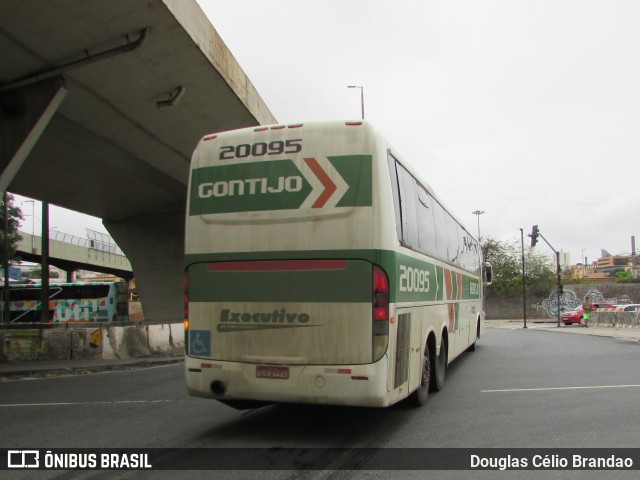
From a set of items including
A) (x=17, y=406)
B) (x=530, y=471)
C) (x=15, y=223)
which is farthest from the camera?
(x=15, y=223)

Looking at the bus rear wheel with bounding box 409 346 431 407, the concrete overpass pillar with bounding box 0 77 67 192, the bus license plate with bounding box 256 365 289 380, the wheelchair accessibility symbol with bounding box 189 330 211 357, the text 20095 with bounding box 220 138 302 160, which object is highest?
the concrete overpass pillar with bounding box 0 77 67 192

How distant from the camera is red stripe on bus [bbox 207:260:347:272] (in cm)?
583

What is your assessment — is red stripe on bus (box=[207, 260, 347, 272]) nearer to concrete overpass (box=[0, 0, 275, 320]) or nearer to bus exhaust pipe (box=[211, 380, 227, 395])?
bus exhaust pipe (box=[211, 380, 227, 395])

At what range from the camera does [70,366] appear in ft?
45.1

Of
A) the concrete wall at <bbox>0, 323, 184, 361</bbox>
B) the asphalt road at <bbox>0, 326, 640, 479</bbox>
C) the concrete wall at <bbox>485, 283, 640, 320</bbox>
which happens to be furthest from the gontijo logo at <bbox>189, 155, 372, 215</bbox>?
the concrete wall at <bbox>485, 283, 640, 320</bbox>

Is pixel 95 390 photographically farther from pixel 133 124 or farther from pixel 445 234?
pixel 133 124

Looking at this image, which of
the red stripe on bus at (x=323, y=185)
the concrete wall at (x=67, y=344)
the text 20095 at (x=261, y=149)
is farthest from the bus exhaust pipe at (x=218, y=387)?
the concrete wall at (x=67, y=344)

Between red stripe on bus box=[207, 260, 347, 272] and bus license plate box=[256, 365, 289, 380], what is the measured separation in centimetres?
106

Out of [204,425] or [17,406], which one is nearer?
[204,425]

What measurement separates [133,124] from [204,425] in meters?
12.4

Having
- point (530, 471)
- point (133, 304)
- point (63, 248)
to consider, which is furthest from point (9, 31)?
point (133, 304)

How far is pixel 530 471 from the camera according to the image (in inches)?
193

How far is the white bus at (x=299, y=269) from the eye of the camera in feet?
18.8

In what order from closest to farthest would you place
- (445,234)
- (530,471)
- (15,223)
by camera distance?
(530,471) < (445,234) < (15,223)
